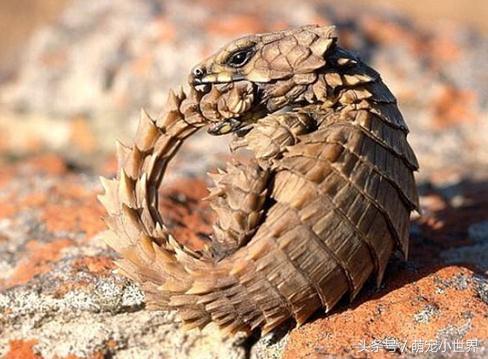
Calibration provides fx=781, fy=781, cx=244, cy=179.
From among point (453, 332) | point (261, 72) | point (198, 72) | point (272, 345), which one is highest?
point (198, 72)

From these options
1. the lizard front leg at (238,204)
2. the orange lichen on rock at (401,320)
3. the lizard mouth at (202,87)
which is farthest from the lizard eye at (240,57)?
the orange lichen on rock at (401,320)

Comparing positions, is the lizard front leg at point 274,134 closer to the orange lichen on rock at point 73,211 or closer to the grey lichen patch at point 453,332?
the grey lichen patch at point 453,332

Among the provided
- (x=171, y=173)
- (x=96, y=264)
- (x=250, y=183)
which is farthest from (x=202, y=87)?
(x=171, y=173)

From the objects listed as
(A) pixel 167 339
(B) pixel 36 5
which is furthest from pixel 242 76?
(B) pixel 36 5

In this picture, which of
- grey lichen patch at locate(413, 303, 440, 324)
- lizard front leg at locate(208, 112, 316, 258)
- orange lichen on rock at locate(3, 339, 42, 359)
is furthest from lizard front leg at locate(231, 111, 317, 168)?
orange lichen on rock at locate(3, 339, 42, 359)

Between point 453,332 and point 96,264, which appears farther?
point 96,264

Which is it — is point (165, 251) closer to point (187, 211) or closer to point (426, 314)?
point (426, 314)

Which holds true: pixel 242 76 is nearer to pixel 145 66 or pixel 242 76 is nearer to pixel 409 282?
pixel 409 282

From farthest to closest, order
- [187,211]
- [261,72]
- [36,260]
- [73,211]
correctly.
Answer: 1. [73,211]
2. [187,211]
3. [36,260]
4. [261,72]
